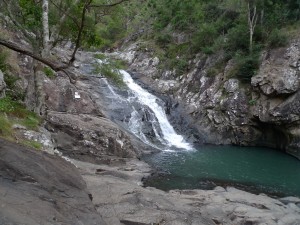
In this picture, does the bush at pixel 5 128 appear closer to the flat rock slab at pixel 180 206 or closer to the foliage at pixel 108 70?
the flat rock slab at pixel 180 206

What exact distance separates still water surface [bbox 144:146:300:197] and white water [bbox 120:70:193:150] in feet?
6.81

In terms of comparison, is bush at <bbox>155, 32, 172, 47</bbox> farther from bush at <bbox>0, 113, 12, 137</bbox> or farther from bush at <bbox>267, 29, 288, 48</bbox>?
bush at <bbox>0, 113, 12, 137</bbox>

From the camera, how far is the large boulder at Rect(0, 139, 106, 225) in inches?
218

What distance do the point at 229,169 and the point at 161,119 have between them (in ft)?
30.9

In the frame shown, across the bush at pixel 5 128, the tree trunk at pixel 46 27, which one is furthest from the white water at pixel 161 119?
the bush at pixel 5 128

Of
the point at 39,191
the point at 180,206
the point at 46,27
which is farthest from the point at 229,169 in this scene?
the point at 39,191

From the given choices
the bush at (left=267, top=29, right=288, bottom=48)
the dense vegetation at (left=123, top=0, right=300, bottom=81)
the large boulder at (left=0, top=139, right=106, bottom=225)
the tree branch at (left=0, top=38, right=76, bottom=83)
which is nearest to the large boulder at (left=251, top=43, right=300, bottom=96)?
the bush at (left=267, top=29, right=288, bottom=48)

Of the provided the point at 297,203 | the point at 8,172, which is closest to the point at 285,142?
the point at 297,203

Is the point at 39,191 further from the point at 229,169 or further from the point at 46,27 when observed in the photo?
the point at 229,169

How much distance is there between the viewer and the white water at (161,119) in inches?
1094

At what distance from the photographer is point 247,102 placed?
29.2 m

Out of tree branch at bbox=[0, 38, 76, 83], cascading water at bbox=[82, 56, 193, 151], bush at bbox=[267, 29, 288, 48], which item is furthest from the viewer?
bush at bbox=[267, 29, 288, 48]

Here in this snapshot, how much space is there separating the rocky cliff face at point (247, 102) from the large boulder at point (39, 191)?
71.1ft

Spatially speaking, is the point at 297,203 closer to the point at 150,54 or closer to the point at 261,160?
the point at 261,160
